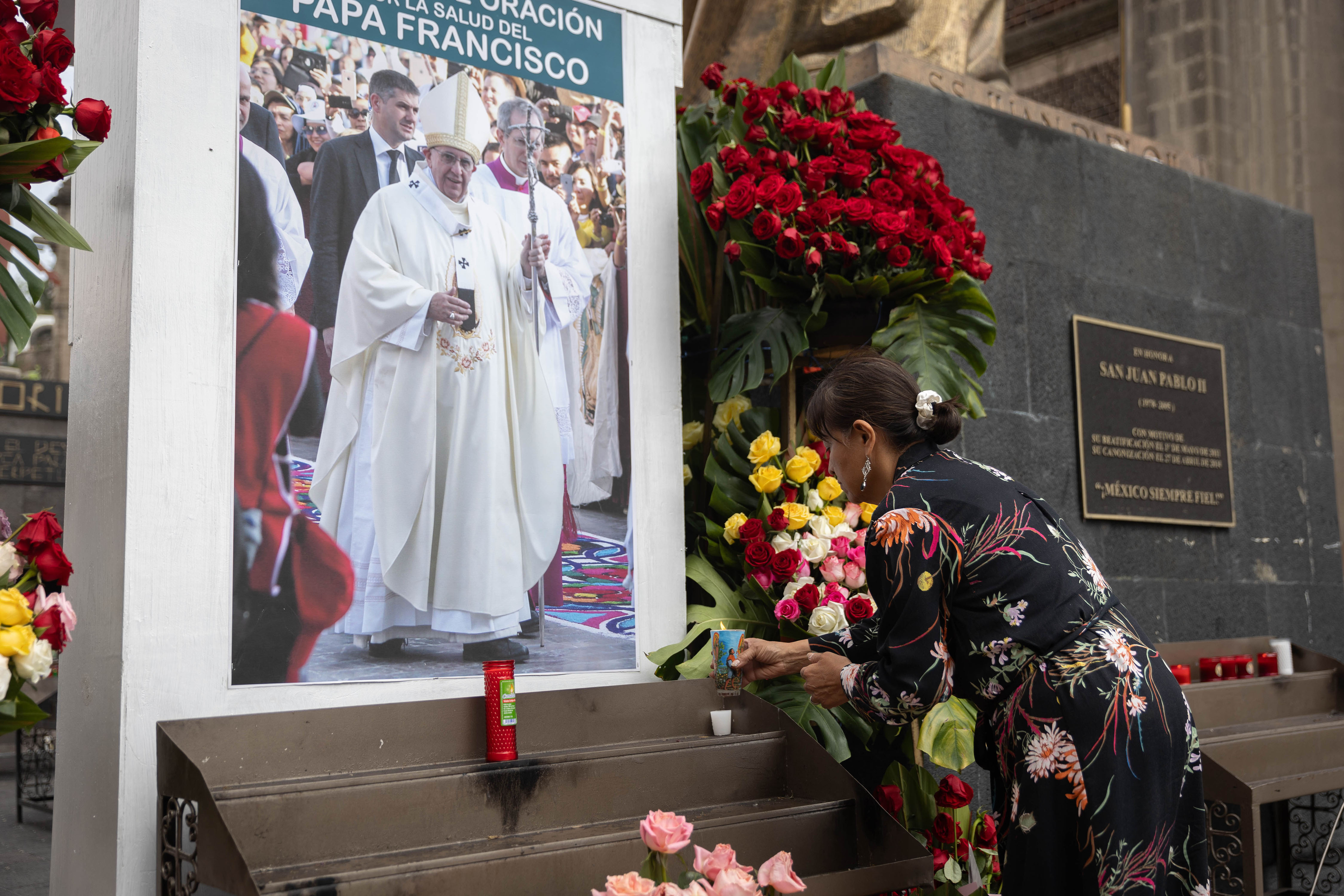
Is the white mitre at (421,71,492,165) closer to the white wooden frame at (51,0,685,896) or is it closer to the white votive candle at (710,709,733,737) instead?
the white wooden frame at (51,0,685,896)

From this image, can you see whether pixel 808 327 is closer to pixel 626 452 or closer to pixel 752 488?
pixel 752 488

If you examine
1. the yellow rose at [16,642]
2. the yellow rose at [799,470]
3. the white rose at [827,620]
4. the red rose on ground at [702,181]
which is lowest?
the white rose at [827,620]

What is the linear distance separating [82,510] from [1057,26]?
939 cm

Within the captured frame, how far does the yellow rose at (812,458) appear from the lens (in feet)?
11.2

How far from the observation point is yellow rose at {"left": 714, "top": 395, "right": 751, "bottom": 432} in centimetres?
381

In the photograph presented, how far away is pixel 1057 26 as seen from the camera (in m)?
10.0

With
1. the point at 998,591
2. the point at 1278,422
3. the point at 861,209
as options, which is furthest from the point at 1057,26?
the point at 998,591

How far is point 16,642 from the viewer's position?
176 centimetres

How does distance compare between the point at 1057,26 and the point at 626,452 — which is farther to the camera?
the point at 1057,26

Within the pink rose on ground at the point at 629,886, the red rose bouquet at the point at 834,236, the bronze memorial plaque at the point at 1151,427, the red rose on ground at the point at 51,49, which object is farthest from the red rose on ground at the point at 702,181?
the pink rose on ground at the point at 629,886

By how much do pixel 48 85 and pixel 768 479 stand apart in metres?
2.04

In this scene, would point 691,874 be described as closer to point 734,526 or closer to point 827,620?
point 827,620

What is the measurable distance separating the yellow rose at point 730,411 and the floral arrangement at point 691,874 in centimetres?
196

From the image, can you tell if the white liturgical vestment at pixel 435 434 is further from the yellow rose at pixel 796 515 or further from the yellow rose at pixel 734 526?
the yellow rose at pixel 796 515
